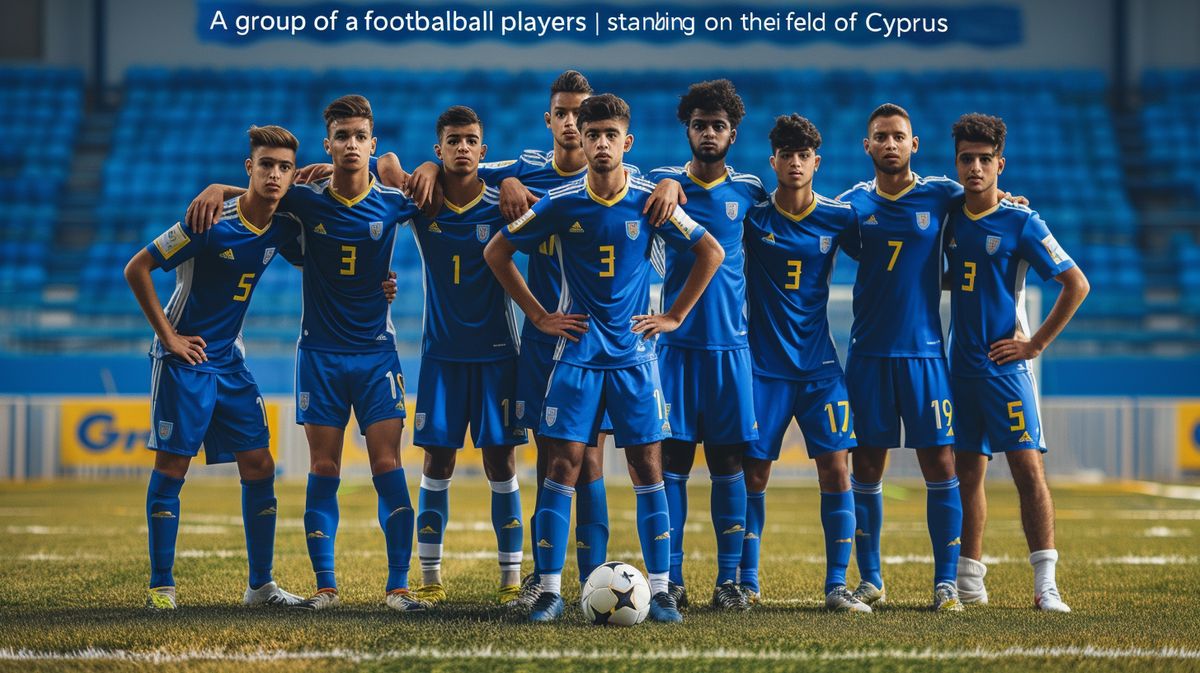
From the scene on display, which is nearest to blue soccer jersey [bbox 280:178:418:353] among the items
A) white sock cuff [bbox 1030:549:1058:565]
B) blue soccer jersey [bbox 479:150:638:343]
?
blue soccer jersey [bbox 479:150:638:343]

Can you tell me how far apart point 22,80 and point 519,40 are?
9.10 m

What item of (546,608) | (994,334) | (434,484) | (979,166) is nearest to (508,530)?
(434,484)

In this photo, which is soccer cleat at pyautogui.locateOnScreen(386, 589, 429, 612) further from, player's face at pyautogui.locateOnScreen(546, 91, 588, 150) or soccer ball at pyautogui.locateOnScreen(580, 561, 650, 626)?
player's face at pyautogui.locateOnScreen(546, 91, 588, 150)

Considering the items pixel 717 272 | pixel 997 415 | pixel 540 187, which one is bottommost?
pixel 997 415

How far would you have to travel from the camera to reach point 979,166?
566 cm

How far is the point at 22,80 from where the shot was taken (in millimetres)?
23203

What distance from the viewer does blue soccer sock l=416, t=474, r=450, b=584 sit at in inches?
225

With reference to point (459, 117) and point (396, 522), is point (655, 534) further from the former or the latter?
point (459, 117)

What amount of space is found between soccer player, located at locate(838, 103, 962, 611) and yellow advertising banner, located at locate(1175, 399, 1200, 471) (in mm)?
9769

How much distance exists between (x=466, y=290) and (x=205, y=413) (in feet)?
4.14

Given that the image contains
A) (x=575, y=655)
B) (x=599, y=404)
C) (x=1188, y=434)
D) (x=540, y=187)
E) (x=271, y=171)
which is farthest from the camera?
(x=1188, y=434)

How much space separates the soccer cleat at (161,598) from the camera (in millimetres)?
5367

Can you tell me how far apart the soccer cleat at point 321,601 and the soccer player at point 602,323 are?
37.9 inches

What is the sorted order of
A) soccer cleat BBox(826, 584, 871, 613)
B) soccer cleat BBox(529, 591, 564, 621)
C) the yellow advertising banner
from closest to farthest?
soccer cleat BBox(529, 591, 564, 621) → soccer cleat BBox(826, 584, 871, 613) → the yellow advertising banner
